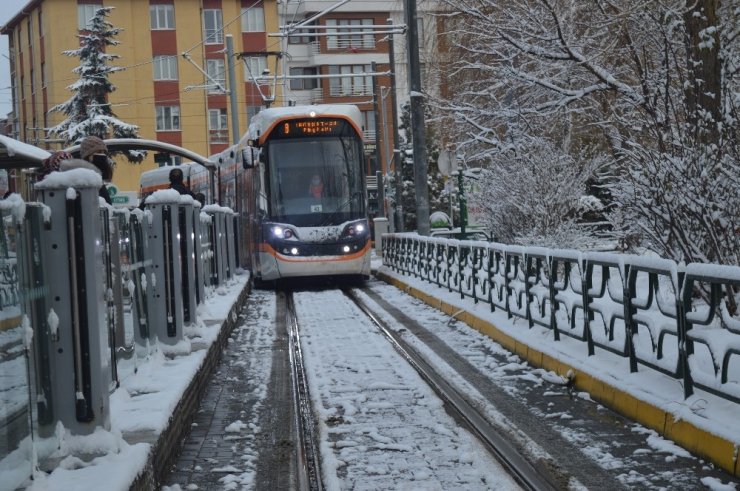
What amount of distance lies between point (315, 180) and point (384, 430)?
1349cm

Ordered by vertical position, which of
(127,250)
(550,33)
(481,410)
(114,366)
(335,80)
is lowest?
(481,410)

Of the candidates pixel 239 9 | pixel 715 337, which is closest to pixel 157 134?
pixel 239 9

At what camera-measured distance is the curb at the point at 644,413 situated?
605 cm

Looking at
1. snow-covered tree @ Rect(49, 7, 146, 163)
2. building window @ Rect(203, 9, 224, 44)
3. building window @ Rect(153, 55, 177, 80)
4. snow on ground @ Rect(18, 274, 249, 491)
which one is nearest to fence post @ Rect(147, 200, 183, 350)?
snow on ground @ Rect(18, 274, 249, 491)

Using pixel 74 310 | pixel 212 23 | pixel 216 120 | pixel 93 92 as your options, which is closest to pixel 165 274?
pixel 74 310

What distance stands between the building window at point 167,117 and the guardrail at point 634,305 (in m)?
45.8

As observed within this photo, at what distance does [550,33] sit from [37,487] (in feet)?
41.9

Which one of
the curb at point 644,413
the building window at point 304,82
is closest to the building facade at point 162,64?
the building window at point 304,82

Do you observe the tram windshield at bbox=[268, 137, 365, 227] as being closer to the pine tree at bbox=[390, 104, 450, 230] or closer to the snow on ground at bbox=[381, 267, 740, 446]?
the snow on ground at bbox=[381, 267, 740, 446]

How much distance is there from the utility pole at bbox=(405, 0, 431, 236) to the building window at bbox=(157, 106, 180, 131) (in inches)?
1491

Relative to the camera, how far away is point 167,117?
57.6 meters

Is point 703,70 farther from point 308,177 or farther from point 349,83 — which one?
point 349,83

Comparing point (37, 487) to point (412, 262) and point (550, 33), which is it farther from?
point (412, 262)

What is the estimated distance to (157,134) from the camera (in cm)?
5766
